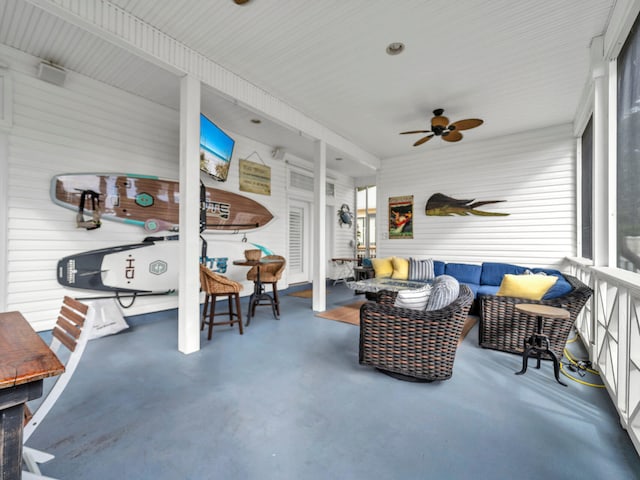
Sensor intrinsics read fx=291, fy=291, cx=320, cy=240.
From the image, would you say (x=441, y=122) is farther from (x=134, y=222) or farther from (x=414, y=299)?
(x=134, y=222)

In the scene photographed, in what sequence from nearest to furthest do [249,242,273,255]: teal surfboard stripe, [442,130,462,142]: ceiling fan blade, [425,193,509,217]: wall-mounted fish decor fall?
[442,130,462,142]: ceiling fan blade < [249,242,273,255]: teal surfboard stripe < [425,193,509,217]: wall-mounted fish decor

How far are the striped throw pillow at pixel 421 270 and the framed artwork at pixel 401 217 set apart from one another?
3.15 feet

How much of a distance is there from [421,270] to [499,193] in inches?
83.3

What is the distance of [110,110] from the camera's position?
12.6 ft

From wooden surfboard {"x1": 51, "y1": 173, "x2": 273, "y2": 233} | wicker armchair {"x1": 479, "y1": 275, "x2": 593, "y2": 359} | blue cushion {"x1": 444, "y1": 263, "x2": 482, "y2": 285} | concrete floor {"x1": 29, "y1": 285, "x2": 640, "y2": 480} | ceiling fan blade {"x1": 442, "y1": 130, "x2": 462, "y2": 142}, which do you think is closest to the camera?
concrete floor {"x1": 29, "y1": 285, "x2": 640, "y2": 480}

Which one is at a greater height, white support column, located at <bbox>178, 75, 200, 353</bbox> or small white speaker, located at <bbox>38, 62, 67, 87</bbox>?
small white speaker, located at <bbox>38, 62, 67, 87</bbox>

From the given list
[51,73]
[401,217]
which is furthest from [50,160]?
[401,217]

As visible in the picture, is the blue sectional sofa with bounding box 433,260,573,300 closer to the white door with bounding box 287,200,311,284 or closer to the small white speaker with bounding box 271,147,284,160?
the white door with bounding box 287,200,311,284

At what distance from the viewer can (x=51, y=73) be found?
128 inches

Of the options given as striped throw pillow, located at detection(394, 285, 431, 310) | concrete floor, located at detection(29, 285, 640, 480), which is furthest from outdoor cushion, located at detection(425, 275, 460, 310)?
concrete floor, located at detection(29, 285, 640, 480)

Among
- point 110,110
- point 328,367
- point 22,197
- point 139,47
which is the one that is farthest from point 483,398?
point 110,110

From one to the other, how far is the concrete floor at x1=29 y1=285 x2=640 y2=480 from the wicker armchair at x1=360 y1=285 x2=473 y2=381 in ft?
0.42

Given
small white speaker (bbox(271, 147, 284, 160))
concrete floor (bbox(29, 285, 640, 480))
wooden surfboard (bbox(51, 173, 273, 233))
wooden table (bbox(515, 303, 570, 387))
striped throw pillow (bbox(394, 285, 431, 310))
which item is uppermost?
small white speaker (bbox(271, 147, 284, 160))

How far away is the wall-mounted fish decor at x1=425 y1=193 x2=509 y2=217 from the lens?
19.3ft
